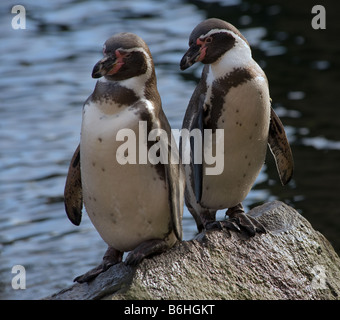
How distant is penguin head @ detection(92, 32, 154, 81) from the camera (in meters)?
3.86

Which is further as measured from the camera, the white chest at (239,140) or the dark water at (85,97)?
the dark water at (85,97)

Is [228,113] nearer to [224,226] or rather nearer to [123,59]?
[224,226]

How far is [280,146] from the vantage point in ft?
15.9

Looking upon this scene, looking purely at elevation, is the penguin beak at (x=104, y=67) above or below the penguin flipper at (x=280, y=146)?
above

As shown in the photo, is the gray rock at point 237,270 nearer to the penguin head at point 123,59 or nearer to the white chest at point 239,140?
the white chest at point 239,140

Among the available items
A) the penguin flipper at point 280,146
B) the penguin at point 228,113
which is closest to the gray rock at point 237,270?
the penguin at point 228,113

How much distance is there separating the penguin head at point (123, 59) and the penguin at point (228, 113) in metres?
0.41

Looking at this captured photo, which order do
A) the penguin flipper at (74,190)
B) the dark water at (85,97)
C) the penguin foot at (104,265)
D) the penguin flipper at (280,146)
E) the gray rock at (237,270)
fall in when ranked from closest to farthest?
the gray rock at (237,270) < the penguin foot at (104,265) < the penguin flipper at (74,190) < the penguin flipper at (280,146) < the dark water at (85,97)

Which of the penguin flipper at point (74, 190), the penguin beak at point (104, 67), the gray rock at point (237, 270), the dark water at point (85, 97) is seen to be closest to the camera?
the penguin beak at point (104, 67)

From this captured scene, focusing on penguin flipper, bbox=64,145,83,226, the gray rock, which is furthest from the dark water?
the gray rock

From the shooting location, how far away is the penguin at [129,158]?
3.88 metres

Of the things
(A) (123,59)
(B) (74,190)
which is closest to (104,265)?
(B) (74,190)

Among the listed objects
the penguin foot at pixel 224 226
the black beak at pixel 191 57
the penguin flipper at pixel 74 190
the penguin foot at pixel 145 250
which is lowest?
the penguin foot at pixel 224 226
